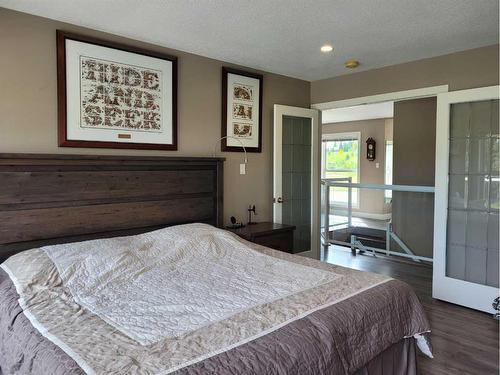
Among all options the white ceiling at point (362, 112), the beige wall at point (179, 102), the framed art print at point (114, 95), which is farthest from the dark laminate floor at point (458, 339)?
the white ceiling at point (362, 112)

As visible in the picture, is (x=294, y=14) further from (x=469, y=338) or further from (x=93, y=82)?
(x=469, y=338)

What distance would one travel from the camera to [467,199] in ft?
11.7

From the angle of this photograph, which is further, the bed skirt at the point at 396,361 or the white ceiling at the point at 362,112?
the white ceiling at the point at 362,112

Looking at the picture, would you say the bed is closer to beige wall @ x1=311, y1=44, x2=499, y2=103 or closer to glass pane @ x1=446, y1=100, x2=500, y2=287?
glass pane @ x1=446, y1=100, x2=500, y2=287

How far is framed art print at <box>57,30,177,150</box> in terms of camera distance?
2.83 m

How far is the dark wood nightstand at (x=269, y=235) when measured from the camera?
11.7ft

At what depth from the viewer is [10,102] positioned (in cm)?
260

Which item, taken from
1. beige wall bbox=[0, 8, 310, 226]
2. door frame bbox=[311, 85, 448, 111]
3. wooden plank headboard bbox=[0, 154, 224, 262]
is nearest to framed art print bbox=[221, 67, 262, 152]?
beige wall bbox=[0, 8, 310, 226]

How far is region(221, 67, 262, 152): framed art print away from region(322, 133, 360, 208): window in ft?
17.9

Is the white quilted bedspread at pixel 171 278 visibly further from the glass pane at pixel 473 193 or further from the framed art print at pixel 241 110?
the glass pane at pixel 473 193

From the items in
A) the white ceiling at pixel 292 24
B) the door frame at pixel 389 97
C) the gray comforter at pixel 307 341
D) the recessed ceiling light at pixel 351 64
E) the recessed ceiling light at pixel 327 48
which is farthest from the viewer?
the recessed ceiling light at pixel 351 64

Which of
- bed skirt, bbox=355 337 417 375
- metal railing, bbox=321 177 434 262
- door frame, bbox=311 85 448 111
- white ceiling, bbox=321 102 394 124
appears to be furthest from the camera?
white ceiling, bbox=321 102 394 124

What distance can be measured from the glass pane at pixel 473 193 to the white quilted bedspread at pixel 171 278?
207 cm

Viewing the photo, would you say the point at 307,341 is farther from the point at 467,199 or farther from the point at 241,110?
the point at 241,110
